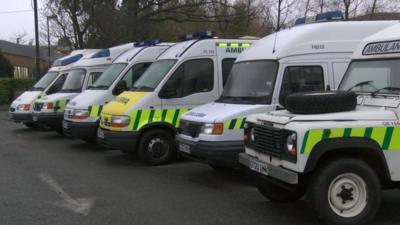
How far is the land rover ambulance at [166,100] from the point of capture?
1028 centimetres

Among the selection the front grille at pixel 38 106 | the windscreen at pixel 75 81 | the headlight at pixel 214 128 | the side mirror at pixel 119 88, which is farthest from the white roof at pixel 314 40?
the front grille at pixel 38 106

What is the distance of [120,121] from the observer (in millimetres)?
10289

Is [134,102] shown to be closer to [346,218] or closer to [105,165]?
[105,165]

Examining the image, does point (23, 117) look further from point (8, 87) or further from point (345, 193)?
point (8, 87)

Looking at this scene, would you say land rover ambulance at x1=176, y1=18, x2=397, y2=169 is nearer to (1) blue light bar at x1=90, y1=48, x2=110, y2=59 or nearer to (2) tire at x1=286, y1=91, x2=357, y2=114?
(2) tire at x1=286, y1=91, x2=357, y2=114

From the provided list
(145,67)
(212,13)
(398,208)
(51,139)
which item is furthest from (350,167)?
(212,13)

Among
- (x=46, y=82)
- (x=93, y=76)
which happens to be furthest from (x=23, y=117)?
(x=93, y=76)

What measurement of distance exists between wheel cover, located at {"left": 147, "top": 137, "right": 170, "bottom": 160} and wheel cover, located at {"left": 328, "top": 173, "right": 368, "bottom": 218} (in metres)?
5.09

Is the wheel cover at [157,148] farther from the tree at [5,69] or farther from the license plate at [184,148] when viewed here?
the tree at [5,69]

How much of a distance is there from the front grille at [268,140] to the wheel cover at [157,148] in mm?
4067

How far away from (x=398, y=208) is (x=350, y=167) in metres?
1.53

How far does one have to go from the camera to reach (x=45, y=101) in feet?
49.1

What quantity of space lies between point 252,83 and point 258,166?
2.41 meters

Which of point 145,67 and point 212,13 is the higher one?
point 212,13
